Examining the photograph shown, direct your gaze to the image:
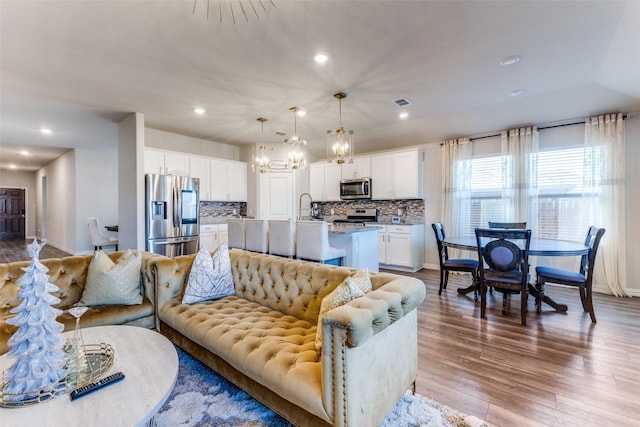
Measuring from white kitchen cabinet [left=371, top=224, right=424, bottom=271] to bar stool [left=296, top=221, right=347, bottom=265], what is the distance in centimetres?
222

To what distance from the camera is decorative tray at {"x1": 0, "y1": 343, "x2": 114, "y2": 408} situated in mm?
1172

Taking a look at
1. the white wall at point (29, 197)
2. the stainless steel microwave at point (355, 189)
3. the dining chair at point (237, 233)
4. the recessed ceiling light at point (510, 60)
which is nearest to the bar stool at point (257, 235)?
the dining chair at point (237, 233)

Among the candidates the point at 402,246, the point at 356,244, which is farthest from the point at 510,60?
the point at 402,246

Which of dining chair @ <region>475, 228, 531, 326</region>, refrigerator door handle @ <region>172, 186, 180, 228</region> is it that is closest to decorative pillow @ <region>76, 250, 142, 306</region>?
refrigerator door handle @ <region>172, 186, 180, 228</region>

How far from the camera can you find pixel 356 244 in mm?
3932

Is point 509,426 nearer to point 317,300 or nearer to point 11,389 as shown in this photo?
point 317,300

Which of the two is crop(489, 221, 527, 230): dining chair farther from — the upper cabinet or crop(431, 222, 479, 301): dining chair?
the upper cabinet

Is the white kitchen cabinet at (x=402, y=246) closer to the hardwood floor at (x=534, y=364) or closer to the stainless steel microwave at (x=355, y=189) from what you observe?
the stainless steel microwave at (x=355, y=189)

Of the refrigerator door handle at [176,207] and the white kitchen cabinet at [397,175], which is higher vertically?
the white kitchen cabinet at [397,175]

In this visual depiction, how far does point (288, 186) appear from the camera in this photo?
6.53 m

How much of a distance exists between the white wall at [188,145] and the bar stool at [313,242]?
3497 mm

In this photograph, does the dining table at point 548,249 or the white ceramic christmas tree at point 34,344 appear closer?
the white ceramic christmas tree at point 34,344

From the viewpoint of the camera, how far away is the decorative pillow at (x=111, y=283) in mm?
2326

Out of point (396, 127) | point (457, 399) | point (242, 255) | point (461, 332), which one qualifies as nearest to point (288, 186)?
point (396, 127)
